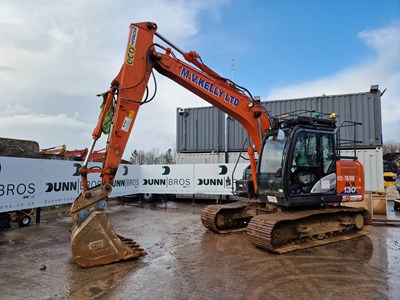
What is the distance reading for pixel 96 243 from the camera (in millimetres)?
4680

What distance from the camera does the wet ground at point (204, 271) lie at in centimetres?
388

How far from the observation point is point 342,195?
6652 millimetres

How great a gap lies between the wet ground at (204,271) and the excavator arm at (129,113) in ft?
1.20

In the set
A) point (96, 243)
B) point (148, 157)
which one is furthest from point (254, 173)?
point (148, 157)

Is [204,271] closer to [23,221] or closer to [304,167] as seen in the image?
[304,167]

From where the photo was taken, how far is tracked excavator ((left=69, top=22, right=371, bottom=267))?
4859 mm

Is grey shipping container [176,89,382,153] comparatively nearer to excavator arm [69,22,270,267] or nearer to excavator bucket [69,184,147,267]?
excavator arm [69,22,270,267]

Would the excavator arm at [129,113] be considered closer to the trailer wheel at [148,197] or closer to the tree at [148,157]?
the trailer wheel at [148,197]

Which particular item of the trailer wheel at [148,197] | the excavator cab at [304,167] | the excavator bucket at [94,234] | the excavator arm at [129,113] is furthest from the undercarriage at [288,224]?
the trailer wheel at [148,197]

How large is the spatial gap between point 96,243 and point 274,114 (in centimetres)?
1129

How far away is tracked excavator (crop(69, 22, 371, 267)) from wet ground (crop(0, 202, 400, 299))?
0.35 metres

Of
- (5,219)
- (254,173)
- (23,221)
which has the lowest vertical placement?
(23,221)

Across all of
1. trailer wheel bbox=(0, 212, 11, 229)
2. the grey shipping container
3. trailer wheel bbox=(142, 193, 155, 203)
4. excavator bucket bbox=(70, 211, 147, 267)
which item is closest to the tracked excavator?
excavator bucket bbox=(70, 211, 147, 267)

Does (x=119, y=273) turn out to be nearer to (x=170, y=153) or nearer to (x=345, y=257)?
(x=345, y=257)
